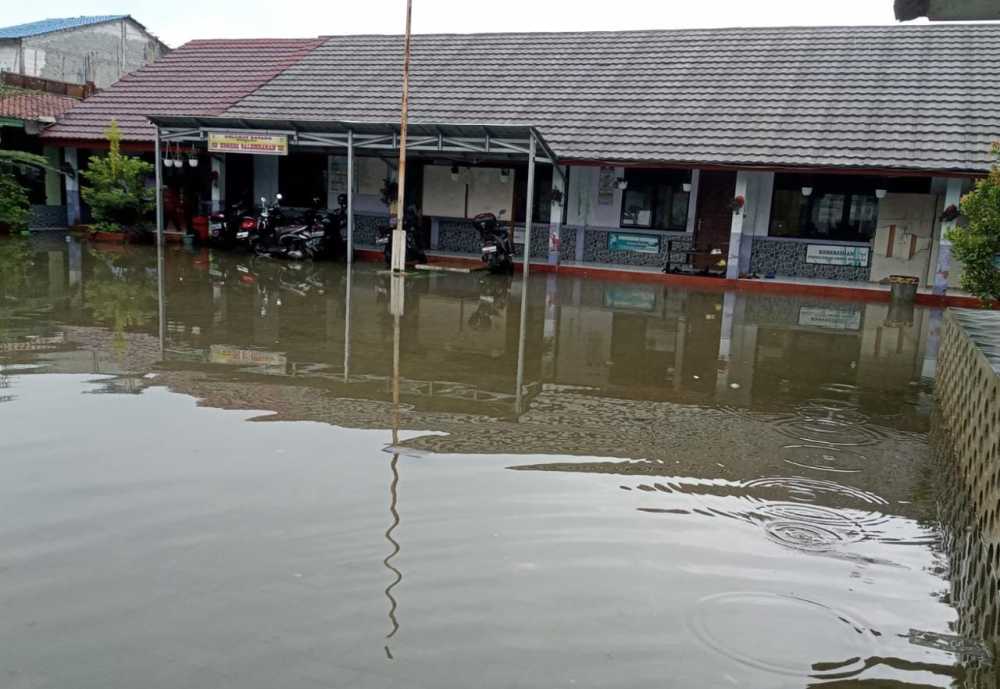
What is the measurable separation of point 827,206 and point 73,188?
739 inches

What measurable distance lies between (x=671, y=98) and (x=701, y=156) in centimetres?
268

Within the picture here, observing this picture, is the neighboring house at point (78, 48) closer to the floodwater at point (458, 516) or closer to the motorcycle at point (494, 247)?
the motorcycle at point (494, 247)

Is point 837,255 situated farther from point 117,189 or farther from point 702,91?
point 117,189

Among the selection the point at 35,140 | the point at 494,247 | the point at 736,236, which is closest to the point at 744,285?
the point at 736,236

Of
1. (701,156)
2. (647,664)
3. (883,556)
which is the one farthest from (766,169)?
(647,664)

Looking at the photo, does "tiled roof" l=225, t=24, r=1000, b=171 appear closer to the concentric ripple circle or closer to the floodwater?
the floodwater

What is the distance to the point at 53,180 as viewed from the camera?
76.8 feet

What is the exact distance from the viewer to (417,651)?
10.9 feet

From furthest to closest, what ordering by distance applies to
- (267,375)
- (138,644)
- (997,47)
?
(997,47) → (267,375) → (138,644)

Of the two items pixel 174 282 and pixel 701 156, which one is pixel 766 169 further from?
pixel 174 282

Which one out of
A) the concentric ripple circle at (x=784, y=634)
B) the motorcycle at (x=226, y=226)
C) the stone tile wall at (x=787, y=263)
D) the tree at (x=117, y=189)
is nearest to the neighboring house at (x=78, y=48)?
the tree at (x=117, y=189)

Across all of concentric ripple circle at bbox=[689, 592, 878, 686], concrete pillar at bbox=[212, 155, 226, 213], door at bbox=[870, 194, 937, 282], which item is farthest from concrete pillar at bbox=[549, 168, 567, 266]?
concentric ripple circle at bbox=[689, 592, 878, 686]

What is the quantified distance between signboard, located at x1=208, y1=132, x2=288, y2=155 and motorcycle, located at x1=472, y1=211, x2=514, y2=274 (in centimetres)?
438

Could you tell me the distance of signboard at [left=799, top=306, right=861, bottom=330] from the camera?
501 inches
